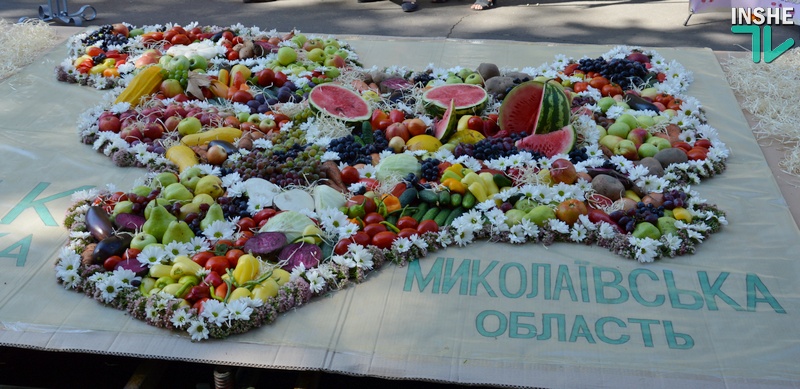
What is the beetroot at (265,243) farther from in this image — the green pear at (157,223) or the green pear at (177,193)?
the green pear at (177,193)

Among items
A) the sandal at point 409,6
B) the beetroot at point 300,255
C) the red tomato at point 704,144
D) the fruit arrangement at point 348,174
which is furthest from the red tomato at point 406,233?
the sandal at point 409,6

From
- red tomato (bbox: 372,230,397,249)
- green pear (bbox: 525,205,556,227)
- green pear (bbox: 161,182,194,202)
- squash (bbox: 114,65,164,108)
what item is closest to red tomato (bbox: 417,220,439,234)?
red tomato (bbox: 372,230,397,249)

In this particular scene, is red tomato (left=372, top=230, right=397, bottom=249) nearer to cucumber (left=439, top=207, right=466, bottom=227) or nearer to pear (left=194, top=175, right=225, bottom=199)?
cucumber (left=439, top=207, right=466, bottom=227)

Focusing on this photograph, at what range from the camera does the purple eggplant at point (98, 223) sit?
3713 mm

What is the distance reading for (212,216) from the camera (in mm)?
3807

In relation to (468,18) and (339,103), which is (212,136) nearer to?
(339,103)

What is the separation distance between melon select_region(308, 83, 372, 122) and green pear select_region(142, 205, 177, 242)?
1.41 m

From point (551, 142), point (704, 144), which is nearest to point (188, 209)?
point (551, 142)

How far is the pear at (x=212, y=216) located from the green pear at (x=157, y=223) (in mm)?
165

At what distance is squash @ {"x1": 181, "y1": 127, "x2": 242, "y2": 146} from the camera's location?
459cm

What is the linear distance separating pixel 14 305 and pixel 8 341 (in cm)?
24

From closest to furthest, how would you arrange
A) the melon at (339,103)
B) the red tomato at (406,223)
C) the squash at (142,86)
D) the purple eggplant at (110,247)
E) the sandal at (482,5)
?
the purple eggplant at (110,247)
the red tomato at (406,223)
the melon at (339,103)
the squash at (142,86)
the sandal at (482,5)

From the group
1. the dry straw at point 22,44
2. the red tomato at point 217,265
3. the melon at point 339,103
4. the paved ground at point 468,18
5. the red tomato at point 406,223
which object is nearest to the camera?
the red tomato at point 217,265

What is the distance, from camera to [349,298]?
3457 millimetres
